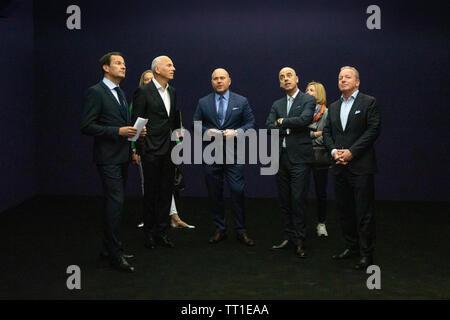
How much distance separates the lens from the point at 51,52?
8.34 meters

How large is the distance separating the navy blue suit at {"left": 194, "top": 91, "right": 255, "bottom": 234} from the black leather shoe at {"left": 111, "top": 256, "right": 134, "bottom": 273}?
→ 1259 mm

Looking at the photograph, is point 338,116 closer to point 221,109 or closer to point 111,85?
point 221,109

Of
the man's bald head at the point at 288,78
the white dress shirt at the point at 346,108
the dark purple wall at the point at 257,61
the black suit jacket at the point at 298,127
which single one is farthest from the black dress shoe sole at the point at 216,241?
the dark purple wall at the point at 257,61

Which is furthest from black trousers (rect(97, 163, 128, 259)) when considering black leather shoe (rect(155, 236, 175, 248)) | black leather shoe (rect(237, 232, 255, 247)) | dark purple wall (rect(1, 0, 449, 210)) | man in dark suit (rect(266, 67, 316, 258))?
dark purple wall (rect(1, 0, 449, 210))

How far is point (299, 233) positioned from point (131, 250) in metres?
1.56

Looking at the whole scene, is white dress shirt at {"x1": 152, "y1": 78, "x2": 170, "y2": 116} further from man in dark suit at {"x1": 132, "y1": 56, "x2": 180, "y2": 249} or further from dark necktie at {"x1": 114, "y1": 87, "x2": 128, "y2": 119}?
dark necktie at {"x1": 114, "y1": 87, "x2": 128, "y2": 119}

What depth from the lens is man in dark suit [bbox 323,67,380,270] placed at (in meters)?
4.64

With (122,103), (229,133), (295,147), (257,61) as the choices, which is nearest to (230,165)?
(229,133)

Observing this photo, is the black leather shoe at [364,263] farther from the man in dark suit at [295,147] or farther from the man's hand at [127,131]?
the man's hand at [127,131]

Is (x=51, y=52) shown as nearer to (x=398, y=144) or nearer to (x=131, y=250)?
(x=131, y=250)

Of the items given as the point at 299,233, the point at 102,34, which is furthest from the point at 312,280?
the point at 102,34

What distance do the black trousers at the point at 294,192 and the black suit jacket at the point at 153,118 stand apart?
3.65 ft

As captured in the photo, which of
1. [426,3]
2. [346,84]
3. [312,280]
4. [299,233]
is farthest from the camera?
[426,3]

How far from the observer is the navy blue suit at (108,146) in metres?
4.48
